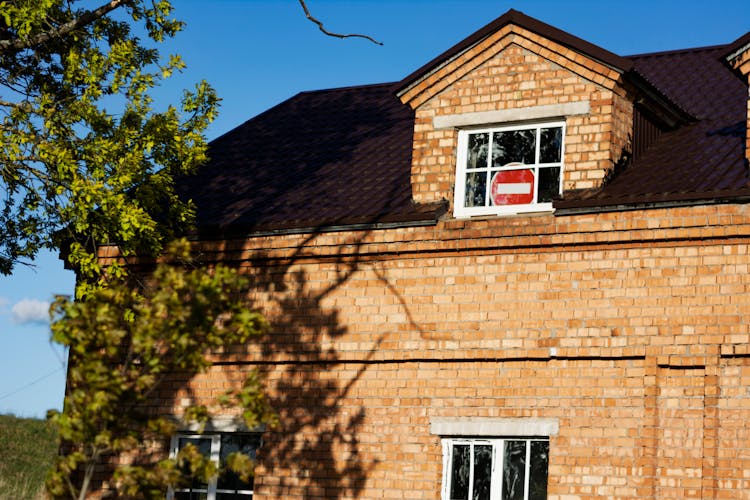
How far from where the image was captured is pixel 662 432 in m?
12.9

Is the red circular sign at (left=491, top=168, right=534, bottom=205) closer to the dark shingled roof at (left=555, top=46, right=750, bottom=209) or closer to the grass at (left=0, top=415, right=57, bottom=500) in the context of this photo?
the dark shingled roof at (left=555, top=46, right=750, bottom=209)

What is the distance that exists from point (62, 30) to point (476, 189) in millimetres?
5798

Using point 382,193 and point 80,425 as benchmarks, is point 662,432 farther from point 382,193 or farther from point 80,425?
point 80,425

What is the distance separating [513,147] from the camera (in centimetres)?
1501

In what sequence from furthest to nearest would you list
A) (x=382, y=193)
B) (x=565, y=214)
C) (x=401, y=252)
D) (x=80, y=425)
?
(x=382, y=193) → (x=401, y=252) → (x=565, y=214) → (x=80, y=425)

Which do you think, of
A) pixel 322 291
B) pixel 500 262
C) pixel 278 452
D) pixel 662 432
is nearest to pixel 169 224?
pixel 322 291

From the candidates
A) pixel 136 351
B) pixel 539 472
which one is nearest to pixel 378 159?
pixel 539 472

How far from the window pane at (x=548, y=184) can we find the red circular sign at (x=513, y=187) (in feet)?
0.36

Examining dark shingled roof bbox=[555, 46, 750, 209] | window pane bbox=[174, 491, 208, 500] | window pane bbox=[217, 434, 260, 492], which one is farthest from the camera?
window pane bbox=[174, 491, 208, 500]

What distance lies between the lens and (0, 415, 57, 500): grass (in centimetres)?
2962

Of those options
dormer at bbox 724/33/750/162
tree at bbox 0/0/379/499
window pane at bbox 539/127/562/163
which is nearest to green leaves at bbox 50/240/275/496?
tree at bbox 0/0/379/499

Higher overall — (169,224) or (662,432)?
(169,224)

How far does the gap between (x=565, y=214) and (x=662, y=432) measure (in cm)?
278

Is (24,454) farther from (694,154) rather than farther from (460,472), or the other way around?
(694,154)
